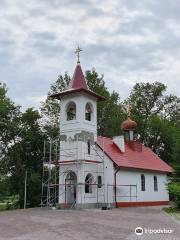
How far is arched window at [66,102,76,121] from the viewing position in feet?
98.0

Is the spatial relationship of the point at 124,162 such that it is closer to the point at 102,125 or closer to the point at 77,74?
the point at 77,74

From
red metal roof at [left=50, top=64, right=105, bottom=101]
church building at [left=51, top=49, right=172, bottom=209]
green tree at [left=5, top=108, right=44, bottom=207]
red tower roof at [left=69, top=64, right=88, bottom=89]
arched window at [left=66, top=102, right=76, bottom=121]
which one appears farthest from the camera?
green tree at [left=5, top=108, right=44, bottom=207]

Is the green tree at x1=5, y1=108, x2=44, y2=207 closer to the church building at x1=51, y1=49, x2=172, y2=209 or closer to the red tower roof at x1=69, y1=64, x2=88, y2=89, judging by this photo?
the church building at x1=51, y1=49, x2=172, y2=209

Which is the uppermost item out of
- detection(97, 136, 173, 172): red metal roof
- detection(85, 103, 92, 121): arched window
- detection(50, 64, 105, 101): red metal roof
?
detection(50, 64, 105, 101): red metal roof

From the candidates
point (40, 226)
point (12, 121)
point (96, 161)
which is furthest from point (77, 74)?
point (40, 226)

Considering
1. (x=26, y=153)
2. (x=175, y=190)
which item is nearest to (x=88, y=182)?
(x=175, y=190)

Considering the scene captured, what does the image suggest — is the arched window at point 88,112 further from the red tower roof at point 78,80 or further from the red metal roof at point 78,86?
the red tower roof at point 78,80

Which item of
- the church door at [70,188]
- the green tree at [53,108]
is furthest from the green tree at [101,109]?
the church door at [70,188]

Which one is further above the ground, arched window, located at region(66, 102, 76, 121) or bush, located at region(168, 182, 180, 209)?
arched window, located at region(66, 102, 76, 121)

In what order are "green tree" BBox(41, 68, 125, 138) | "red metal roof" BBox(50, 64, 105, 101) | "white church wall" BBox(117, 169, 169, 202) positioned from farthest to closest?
"green tree" BBox(41, 68, 125, 138)
"white church wall" BBox(117, 169, 169, 202)
"red metal roof" BBox(50, 64, 105, 101)

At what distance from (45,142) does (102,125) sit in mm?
11466

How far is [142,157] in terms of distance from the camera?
34.0 metres

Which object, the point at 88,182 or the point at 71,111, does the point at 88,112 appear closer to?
the point at 71,111

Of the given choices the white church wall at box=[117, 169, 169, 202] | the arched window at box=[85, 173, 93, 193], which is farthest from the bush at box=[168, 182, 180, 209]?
the arched window at box=[85, 173, 93, 193]
